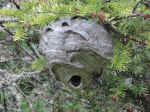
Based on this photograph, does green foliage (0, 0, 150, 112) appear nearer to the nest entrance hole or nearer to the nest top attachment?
the nest top attachment

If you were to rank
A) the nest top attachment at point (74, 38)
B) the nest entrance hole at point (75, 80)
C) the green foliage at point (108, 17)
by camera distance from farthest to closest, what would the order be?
the nest entrance hole at point (75, 80) → the nest top attachment at point (74, 38) → the green foliage at point (108, 17)

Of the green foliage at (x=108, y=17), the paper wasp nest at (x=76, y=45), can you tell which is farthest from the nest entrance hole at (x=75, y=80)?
the green foliage at (x=108, y=17)

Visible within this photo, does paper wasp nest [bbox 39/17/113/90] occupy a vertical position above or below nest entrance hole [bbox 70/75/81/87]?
above

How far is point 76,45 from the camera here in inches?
31.3

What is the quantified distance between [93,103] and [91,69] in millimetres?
604

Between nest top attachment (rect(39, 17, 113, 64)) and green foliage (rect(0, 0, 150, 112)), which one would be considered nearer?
green foliage (rect(0, 0, 150, 112))

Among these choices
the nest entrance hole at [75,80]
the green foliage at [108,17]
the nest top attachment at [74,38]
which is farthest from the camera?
the nest entrance hole at [75,80]

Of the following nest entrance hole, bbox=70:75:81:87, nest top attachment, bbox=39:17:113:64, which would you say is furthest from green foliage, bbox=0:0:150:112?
nest entrance hole, bbox=70:75:81:87

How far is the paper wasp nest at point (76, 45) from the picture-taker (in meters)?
0.80

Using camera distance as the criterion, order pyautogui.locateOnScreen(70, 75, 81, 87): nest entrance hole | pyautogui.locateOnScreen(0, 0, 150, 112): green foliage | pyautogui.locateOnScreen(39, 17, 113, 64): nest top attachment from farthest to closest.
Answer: pyautogui.locateOnScreen(70, 75, 81, 87): nest entrance hole → pyautogui.locateOnScreen(39, 17, 113, 64): nest top attachment → pyautogui.locateOnScreen(0, 0, 150, 112): green foliage

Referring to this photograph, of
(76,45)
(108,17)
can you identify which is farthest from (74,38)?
(108,17)

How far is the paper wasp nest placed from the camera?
0.80m

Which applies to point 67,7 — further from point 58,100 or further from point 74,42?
point 58,100

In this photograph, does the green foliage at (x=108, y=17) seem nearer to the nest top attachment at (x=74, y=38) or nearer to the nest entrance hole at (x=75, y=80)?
the nest top attachment at (x=74, y=38)
